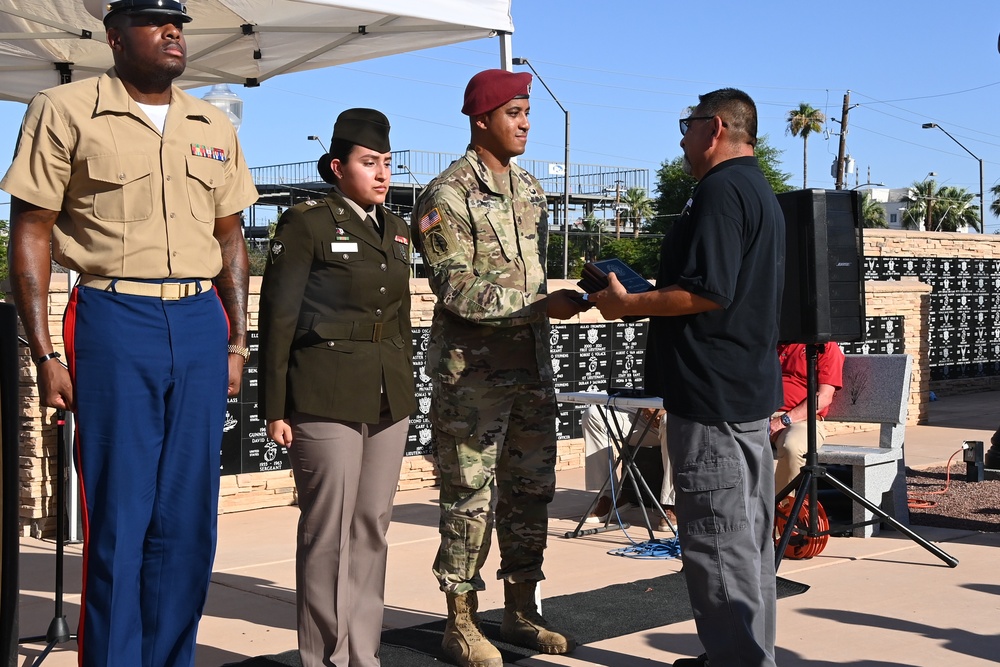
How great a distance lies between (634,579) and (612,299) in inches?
97.1

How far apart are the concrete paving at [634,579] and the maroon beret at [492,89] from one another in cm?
224

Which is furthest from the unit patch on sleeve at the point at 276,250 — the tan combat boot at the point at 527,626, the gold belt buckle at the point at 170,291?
the tan combat boot at the point at 527,626

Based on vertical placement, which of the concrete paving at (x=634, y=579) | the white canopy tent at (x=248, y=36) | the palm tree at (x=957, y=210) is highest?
the palm tree at (x=957, y=210)

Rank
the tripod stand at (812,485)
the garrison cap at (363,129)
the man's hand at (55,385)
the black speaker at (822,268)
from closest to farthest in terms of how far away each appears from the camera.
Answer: the man's hand at (55,385) < the garrison cap at (363,129) < the black speaker at (822,268) < the tripod stand at (812,485)

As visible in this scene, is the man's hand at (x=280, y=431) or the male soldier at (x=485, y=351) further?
the male soldier at (x=485, y=351)

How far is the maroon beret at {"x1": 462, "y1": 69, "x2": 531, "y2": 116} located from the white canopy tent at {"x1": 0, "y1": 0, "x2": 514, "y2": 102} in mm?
738

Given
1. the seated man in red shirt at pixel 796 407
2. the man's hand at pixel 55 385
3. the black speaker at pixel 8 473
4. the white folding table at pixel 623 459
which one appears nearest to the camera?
the black speaker at pixel 8 473

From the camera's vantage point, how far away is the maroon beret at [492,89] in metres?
4.57

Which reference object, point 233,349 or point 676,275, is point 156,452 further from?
point 676,275

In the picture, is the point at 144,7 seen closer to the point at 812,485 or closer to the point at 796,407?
the point at 812,485

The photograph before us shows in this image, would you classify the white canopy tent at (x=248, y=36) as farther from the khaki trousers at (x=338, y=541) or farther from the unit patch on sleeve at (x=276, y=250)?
the khaki trousers at (x=338, y=541)

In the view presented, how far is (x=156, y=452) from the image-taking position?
3443mm

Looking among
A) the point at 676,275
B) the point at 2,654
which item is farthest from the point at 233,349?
the point at 676,275

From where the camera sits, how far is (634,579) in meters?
6.14
